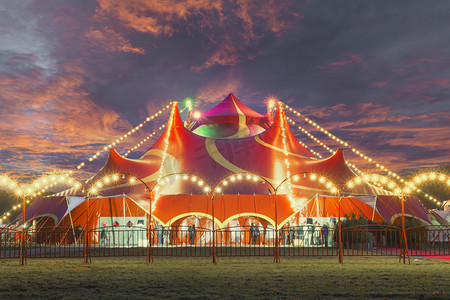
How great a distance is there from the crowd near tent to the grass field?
24.0ft

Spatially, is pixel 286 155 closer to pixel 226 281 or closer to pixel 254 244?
pixel 254 244

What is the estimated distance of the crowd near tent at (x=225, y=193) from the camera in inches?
662

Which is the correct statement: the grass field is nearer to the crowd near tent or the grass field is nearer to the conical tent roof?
the crowd near tent

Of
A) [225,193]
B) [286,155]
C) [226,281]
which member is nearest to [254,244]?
[225,193]

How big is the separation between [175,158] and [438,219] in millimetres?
11770

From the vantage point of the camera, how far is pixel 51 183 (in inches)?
667

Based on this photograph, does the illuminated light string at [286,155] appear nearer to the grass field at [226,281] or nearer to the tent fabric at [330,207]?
the tent fabric at [330,207]

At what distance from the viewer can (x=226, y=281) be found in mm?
6828

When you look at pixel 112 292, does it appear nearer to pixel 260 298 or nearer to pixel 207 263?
pixel 260 298

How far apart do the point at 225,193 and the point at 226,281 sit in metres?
10.6

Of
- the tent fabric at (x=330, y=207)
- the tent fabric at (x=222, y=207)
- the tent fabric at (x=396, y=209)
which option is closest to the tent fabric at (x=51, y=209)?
the tent fabric at (x=222, y=207)

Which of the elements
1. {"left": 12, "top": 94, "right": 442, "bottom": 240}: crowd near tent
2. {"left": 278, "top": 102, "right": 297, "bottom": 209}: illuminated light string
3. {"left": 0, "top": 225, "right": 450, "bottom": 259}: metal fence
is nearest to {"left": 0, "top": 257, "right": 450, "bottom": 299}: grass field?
{"left": 0, "top": 225, "right": 450, "bottom": 259}: metal fence

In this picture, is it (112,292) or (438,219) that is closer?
(112,292)

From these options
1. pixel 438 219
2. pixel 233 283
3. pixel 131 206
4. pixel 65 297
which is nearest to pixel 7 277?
pixel 65 297
